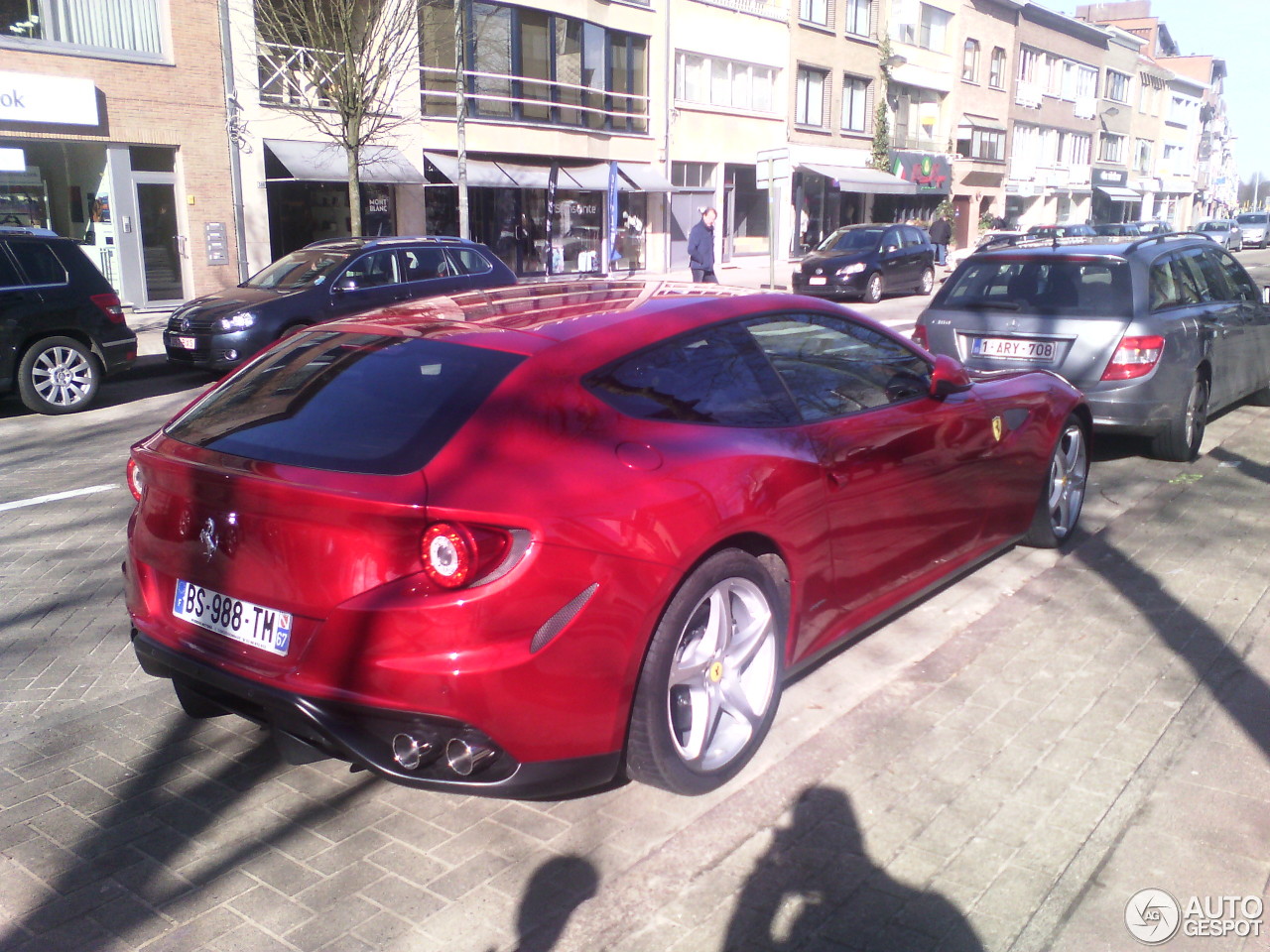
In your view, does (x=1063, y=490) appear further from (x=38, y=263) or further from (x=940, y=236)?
(x=940, y=236)

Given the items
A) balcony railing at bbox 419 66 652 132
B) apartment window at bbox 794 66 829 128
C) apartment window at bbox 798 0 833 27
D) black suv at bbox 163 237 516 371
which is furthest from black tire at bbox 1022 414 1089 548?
apartment window at bbox 798 0 833 27

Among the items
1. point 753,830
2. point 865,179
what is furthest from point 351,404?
point 865,179

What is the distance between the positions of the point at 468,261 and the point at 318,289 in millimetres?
2114

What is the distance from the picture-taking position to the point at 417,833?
10.9 ft

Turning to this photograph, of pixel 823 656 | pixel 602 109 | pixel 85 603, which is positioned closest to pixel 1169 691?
pixel 823 656

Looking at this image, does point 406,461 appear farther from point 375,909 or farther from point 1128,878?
point 1128,878

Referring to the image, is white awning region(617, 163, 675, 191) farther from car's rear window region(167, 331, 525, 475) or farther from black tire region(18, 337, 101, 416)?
car's rear window region(167, 331, 525, 475)

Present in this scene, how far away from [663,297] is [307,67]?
18836 millimetres

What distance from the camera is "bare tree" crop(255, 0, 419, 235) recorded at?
17828 millimetres

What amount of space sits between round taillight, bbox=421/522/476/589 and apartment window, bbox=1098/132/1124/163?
6977 cm

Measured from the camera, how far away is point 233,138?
2066 cm

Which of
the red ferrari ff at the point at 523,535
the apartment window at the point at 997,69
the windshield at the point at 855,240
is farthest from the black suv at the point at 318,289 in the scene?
the apartment window at the point at 997,69

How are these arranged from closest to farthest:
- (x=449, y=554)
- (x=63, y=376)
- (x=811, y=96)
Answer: (x=449, y=554)
(x=63, y=376)
(x=811, y=96)

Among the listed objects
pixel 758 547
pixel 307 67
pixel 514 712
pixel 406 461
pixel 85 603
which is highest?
pixel 307 67
